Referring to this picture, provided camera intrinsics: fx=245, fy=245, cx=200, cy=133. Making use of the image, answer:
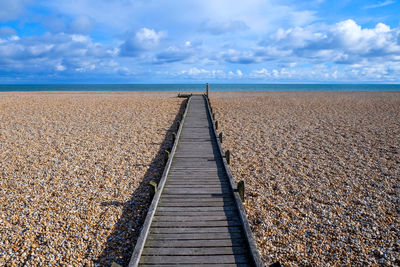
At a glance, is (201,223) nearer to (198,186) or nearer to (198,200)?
(198,200)

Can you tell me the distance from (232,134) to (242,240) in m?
9.65

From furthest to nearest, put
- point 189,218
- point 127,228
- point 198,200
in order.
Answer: point 198,200 < point 127,228 < point 189,218

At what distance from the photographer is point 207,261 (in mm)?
4383

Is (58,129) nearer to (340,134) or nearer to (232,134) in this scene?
(232,134)

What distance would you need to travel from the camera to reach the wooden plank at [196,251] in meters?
4.55

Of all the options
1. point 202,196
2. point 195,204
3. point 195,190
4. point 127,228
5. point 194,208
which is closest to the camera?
point 127,228

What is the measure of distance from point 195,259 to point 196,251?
0.19 m

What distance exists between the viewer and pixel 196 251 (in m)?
4.60

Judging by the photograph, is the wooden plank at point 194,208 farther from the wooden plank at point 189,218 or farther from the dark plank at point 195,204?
the wooden plank at point 189,218

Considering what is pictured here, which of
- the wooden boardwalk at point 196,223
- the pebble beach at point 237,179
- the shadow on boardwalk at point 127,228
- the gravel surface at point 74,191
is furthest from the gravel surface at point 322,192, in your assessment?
the gravel surface at point 74,191

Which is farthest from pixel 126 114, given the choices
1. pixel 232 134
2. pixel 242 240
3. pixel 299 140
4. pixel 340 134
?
pixel 242 240

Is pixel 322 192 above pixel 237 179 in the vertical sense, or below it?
below

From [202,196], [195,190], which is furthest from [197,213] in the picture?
[195,190]

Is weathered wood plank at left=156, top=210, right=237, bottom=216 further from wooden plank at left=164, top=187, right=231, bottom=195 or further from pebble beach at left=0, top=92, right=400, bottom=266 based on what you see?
wooden plank at left=164, top=187, right=231, bottom=195
